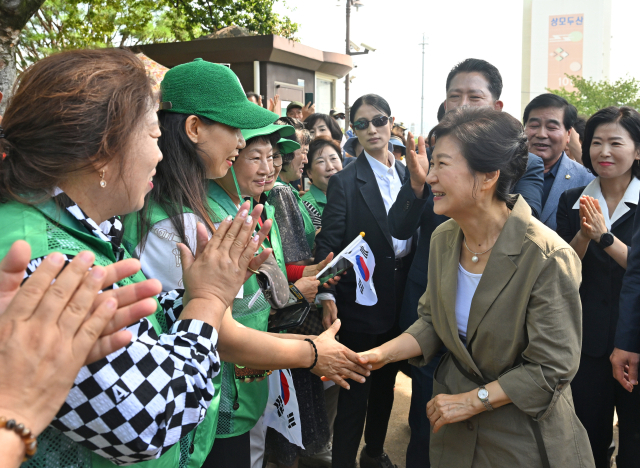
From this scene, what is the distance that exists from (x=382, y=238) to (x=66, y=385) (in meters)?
2.74

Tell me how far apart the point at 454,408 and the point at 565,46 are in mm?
81304

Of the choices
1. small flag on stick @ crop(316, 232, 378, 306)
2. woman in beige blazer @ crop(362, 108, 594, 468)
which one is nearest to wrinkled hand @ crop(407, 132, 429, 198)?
small flag on stick @ crop(316, 232, 378, 306)

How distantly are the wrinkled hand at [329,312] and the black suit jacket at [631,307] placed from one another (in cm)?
164

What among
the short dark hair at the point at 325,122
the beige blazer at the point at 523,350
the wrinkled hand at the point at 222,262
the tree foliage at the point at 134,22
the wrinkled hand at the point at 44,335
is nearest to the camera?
the wrinkled hand at the point at 44,335

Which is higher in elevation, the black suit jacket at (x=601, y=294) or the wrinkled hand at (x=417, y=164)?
the wrinkled hand at (x=417, y=164)

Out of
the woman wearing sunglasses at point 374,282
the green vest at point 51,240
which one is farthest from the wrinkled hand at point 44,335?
the woman wearing sunglasses at point 374,282

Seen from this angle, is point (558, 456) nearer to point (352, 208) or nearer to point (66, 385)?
point (66, 385)

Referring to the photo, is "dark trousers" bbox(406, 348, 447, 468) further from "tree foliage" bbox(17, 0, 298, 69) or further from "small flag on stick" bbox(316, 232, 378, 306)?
"tree foliage" bbox(17, 0, 298, 69)

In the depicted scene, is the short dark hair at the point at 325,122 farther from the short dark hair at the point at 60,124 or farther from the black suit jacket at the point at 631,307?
the short dark hair at the point at 60,124

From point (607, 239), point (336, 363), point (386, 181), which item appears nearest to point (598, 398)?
point (607, 239)

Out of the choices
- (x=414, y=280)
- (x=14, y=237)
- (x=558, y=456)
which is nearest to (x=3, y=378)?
(x=14, y=237)

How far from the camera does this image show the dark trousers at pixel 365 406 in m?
3.28

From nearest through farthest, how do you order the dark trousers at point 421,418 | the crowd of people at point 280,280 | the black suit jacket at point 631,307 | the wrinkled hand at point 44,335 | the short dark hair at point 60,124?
the wrinkled hand at point 44,335
the crowd of people at point 280,280
the short dark hair at point 60,124
the black suit jacket at point 631,307
the dark trousers at point 421,418

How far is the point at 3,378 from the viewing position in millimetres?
812
